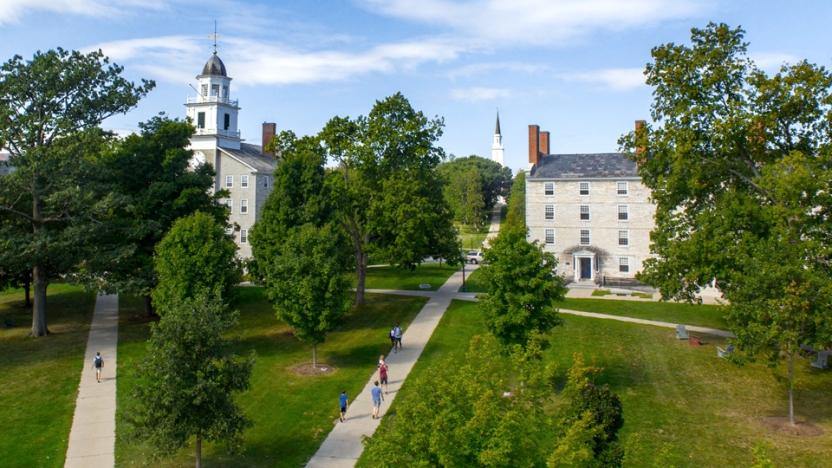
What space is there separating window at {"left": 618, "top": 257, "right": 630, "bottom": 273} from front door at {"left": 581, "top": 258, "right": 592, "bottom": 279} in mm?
2310

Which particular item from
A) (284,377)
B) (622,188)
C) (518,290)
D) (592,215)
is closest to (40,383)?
(284,377)

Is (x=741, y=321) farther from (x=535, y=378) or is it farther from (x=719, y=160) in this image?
(x=535, y=378)

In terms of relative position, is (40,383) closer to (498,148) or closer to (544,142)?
(544,142)

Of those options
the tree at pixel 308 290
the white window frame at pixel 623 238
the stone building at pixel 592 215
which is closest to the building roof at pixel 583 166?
the stone building at pixel 592 215

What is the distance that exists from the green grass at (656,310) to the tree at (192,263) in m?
19.5

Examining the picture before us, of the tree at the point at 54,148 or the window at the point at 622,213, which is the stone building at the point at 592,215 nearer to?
the window at the point at 622,213

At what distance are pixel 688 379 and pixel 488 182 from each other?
297 ft

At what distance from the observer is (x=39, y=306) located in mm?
32219

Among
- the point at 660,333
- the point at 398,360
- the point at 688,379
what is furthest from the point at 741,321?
the point at 398,360

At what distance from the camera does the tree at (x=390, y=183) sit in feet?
124

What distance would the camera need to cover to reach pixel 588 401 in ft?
55.1

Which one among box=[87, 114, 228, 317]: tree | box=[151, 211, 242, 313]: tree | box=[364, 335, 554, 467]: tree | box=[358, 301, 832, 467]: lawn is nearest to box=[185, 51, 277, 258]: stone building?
box=[87, 114, 228, 317]: tree

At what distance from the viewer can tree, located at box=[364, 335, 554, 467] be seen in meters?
12.0

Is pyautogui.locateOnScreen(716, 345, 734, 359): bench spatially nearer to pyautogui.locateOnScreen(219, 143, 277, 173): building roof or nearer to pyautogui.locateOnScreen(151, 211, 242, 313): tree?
pyautogui.locateOnScreen(151, 211, 242, 313): tree
